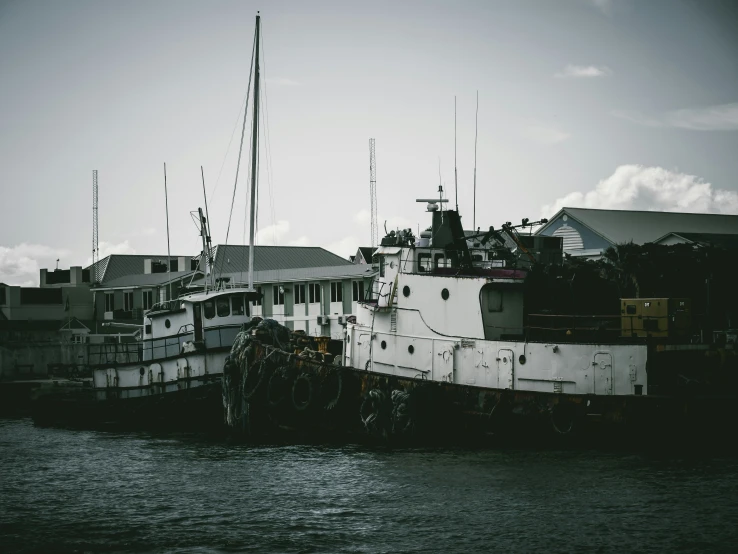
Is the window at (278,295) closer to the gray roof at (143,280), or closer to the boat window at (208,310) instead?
the gray roof at (143,280)

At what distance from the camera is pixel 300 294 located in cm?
5350

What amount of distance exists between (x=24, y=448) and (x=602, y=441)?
664 inches

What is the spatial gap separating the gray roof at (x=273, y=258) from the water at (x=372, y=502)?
34.8 meters

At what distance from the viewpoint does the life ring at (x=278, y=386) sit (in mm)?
26844

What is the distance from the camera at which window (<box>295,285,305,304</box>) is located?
53.3m

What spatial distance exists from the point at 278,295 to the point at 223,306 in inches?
911

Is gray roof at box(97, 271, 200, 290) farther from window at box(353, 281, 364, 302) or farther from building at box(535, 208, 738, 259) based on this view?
building at box(535, 208, 738, 259)

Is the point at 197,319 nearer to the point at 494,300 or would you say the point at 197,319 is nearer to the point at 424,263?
the point at 424,263

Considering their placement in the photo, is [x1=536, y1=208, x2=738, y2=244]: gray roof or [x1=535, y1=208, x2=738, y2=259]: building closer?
[x1=535, y1=208, x2=738, y2=259]: building

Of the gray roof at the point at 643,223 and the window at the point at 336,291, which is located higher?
the gray roof at the point at 643,223

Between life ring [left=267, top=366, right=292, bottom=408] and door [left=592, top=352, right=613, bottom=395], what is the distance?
8874 millimetres

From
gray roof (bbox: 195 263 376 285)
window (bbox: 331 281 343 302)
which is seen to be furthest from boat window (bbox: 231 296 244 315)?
window (bbox: 331 281 343 302)

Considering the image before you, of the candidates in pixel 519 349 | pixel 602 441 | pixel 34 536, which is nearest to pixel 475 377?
pixel 519 349

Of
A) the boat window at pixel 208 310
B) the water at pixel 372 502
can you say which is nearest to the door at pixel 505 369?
the water at pixel 372 502
